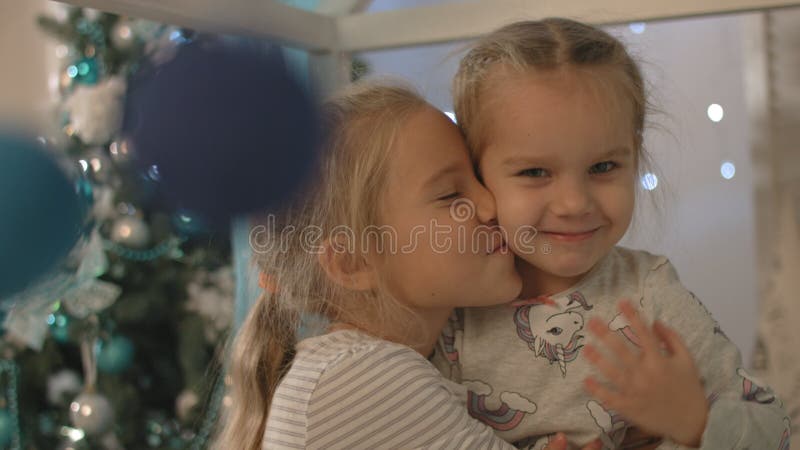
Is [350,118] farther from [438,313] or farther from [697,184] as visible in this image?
[697,184]

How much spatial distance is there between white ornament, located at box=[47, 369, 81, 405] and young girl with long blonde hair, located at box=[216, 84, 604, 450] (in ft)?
3.51

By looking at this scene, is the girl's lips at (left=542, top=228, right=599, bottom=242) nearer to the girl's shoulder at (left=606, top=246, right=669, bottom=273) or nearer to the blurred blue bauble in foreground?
the girl's shoulder at (left=606, top=246, right=669, bottom=273)

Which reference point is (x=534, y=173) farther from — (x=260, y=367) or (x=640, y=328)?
(x=260, y=367)

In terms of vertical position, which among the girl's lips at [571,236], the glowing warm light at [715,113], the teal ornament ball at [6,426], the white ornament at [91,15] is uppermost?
the white ornament at [91,15]


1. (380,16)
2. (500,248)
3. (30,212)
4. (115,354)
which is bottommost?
(115,354)

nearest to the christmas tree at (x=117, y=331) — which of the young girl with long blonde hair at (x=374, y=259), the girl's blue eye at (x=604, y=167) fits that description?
the young girl with long blonde hair at (x=374, y=259)

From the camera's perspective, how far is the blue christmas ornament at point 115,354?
5.59ft

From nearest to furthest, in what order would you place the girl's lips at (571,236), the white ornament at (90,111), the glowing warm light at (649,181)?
1. the girl's lips at (571,236)
2. the glowing warm light at (649,181)
3. the white ornament at (90,111)

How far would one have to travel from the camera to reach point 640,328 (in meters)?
0.64

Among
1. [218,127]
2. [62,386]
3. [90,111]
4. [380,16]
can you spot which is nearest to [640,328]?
[218,127]

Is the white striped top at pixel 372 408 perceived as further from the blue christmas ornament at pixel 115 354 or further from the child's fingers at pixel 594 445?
the blue christmas ornament at pixel 115 354

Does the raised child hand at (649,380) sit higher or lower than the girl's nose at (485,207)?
lower

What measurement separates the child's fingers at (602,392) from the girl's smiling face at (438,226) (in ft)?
0.63

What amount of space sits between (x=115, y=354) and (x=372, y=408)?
1.20 m
